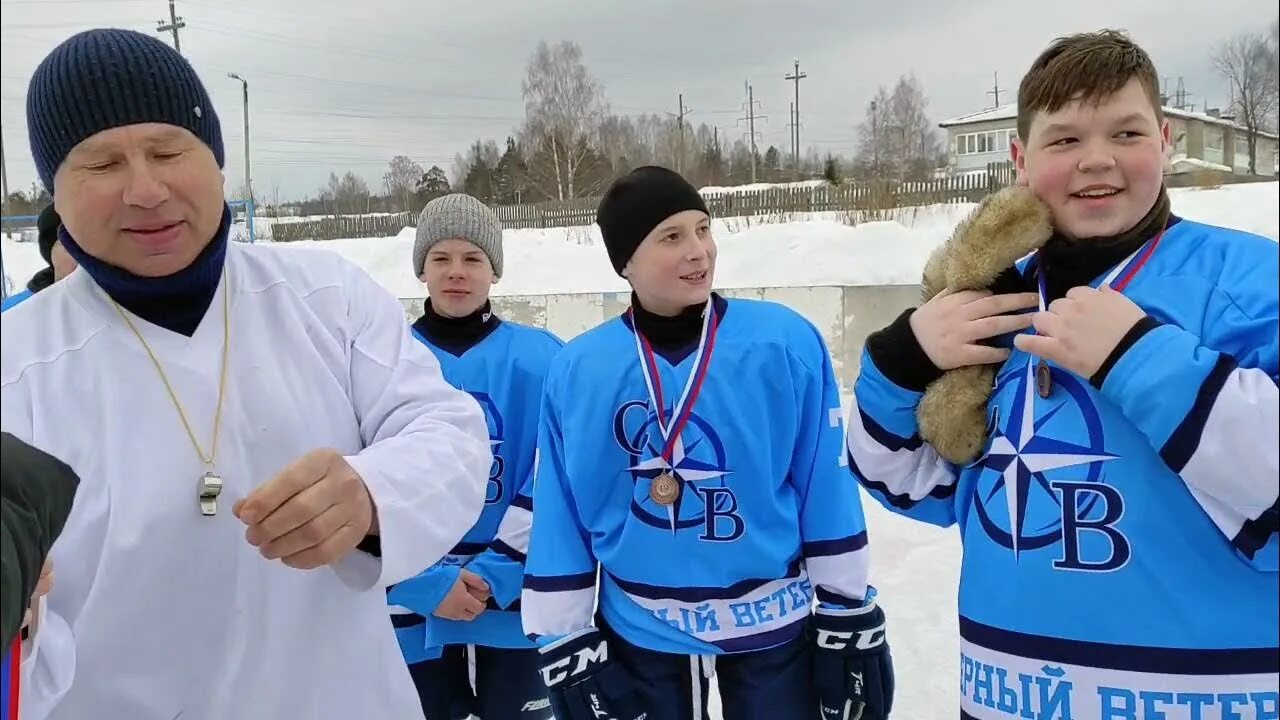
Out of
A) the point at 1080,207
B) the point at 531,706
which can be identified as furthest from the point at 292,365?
the point at 531,706

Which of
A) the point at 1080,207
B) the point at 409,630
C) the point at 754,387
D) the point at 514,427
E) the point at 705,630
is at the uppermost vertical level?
the point at 1080,207

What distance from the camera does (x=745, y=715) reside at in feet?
5.80

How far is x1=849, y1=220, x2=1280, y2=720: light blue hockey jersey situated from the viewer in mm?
859

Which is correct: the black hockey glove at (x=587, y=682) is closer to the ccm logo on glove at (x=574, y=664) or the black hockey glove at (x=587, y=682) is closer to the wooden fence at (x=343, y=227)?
the ccm logo on glove at (x=574, y=664)

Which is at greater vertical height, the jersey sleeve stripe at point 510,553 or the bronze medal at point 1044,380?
the bronze medal at point 1044,380

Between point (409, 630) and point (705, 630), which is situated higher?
point (705, 630)

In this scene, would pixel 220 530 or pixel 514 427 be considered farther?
pixel 514 427

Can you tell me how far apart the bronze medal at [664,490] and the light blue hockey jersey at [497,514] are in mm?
671

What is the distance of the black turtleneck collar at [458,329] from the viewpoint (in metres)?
2.51

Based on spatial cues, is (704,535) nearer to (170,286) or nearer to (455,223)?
(170,286)

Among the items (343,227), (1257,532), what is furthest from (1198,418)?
(343,227)

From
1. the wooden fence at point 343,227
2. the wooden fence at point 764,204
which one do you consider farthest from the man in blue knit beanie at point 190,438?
the wooden fence at point 764,204

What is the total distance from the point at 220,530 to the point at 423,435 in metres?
0.22

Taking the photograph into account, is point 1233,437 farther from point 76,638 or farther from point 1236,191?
point 76,638
